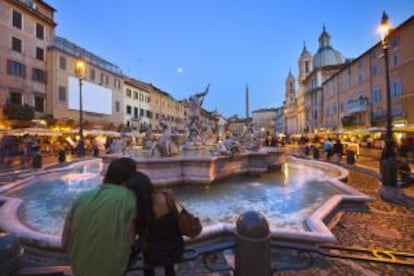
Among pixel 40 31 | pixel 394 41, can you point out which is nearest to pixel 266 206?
pixel 394 41

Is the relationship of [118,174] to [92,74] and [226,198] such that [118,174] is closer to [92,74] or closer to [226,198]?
[226,198]

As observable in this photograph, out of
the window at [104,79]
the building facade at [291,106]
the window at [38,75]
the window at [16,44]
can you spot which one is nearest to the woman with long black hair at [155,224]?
the window at [16,44]

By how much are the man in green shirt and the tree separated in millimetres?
30813

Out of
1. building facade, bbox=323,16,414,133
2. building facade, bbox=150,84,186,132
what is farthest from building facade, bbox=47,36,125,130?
building facade, bbox=323,16,414,133

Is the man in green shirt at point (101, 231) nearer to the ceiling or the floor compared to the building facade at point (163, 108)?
nearer to the floor

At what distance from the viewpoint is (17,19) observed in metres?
30.6

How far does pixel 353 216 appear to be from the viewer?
20.7 feet

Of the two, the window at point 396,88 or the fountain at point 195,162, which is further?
the window at point 396,88

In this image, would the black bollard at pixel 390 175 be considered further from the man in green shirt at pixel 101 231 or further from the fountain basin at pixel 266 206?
the man in green shirt at pixel 101 231

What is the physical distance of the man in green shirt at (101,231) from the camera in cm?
217

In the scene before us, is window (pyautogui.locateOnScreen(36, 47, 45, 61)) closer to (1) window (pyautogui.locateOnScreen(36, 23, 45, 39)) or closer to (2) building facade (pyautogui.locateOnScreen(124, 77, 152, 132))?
(1) window (pyautogui.locateOnScreen(36, 23, 45, 39))

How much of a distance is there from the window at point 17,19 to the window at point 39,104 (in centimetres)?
753

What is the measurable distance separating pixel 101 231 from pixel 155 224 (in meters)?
0.53

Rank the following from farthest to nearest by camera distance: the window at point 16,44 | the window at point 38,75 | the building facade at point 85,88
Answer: the building facade at point 85,88, the window at point 38,75, the window at point 16,44
